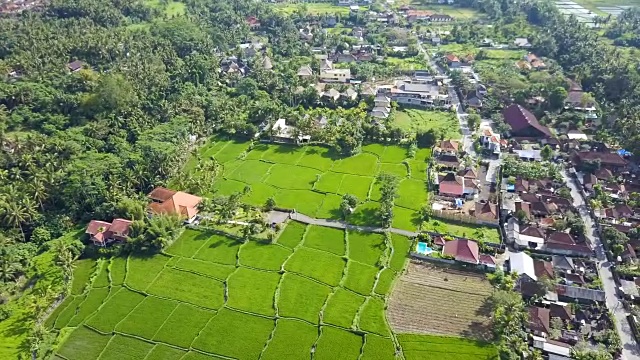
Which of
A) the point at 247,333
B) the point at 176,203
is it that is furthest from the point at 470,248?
the point at 176,203

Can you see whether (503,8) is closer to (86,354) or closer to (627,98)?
(627,98)

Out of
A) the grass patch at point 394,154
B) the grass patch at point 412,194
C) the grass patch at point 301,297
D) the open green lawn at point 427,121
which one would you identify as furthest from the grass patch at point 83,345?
the open green lawn at point 427,121

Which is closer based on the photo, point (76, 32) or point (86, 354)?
point (86, 354)

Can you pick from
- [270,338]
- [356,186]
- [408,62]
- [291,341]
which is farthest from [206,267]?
[408,62]

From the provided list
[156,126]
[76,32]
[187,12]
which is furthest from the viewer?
[187,12]

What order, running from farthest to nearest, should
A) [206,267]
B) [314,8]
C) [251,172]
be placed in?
[314,8], [251,172], [206,267]

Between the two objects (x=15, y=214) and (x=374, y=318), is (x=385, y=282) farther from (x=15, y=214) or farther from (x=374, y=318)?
(x=15, y=214)

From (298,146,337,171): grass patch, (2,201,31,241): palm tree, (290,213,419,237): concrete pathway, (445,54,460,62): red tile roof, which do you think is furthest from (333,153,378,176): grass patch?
(445,54,460,62): red tile roof
